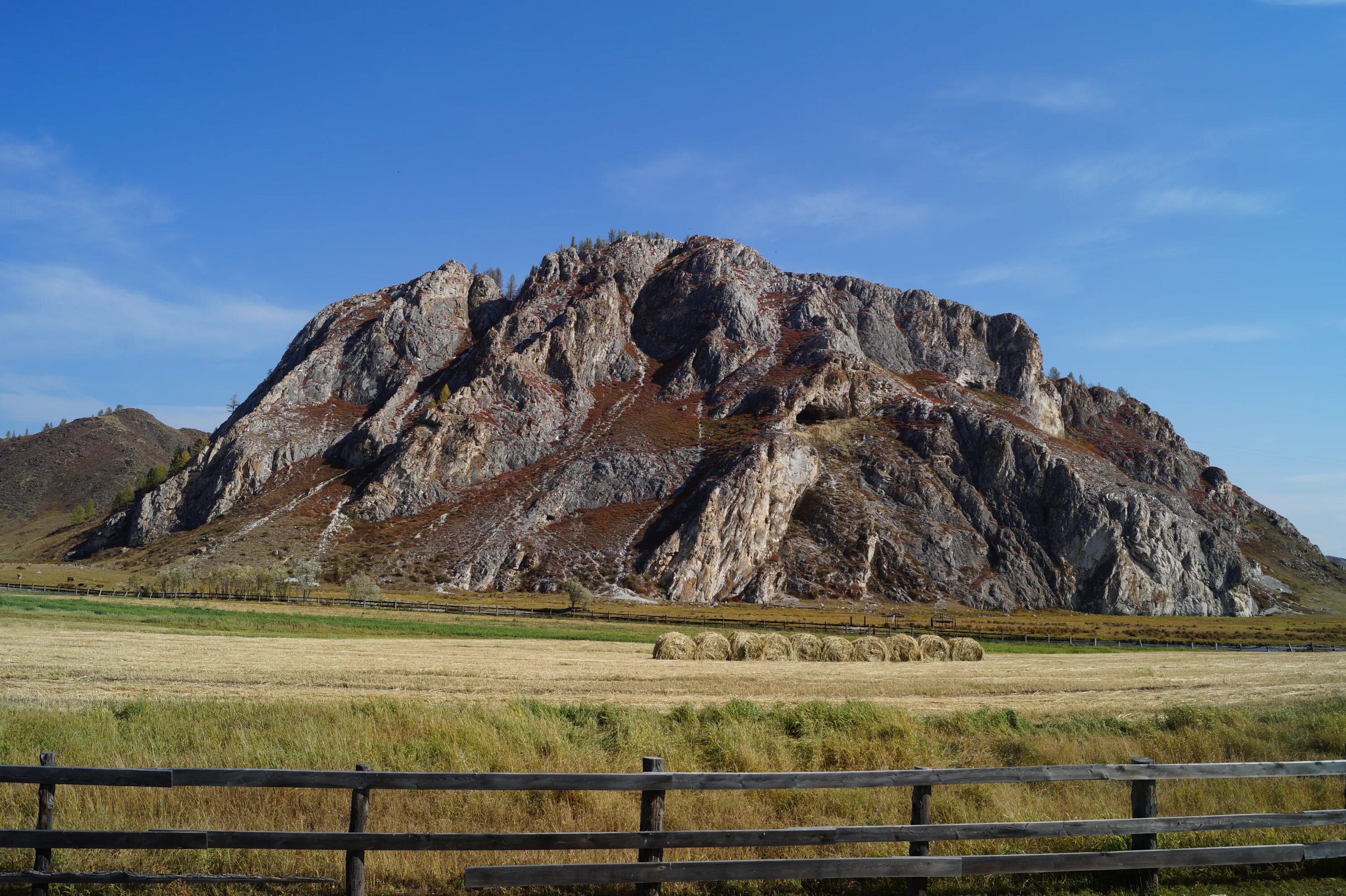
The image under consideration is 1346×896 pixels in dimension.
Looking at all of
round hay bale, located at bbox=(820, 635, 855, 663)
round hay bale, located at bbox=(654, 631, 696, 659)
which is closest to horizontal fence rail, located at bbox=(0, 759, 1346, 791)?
round hay bale, located at bbox=(654, 631, 696, 659)

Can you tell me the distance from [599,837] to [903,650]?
122 feet

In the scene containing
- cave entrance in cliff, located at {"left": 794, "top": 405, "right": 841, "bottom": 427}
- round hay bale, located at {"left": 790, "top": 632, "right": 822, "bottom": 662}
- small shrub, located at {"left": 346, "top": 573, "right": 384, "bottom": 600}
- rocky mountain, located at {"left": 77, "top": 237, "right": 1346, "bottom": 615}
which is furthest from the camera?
cave entrance in cliff, located at {"left": 794, "top": 405, "right": 841, "bottom": 427}

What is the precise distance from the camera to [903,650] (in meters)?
41.7

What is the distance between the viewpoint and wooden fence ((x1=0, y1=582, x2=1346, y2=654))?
201ft

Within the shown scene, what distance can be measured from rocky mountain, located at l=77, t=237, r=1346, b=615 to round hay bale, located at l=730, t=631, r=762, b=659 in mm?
56633

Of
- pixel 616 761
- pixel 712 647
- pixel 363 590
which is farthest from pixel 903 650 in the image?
pixel 363 590

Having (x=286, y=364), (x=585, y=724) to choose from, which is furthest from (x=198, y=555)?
(x=585, y=724)

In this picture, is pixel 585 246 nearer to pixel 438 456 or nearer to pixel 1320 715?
pixel 438 456

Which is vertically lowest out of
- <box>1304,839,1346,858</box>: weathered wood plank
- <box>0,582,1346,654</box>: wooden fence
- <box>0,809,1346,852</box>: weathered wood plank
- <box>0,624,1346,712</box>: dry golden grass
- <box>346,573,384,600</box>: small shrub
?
<box>0,582,1346,654</box>: wooden fence

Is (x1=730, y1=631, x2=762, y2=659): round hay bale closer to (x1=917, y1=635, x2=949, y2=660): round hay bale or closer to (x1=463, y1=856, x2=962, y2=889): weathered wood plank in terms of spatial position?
(x1=917, y1=635, x2=949, y2=660): round hay bale

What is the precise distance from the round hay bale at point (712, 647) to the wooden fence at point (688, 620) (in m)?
23.9

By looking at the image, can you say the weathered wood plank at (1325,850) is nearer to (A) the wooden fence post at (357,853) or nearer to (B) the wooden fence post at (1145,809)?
(B) the wooden fence post at (1145,809)

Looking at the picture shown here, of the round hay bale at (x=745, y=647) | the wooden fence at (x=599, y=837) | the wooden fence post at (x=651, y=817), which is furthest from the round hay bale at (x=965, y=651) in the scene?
the wooden fence post at (x=651, y=817)

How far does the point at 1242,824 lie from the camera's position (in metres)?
8.84
